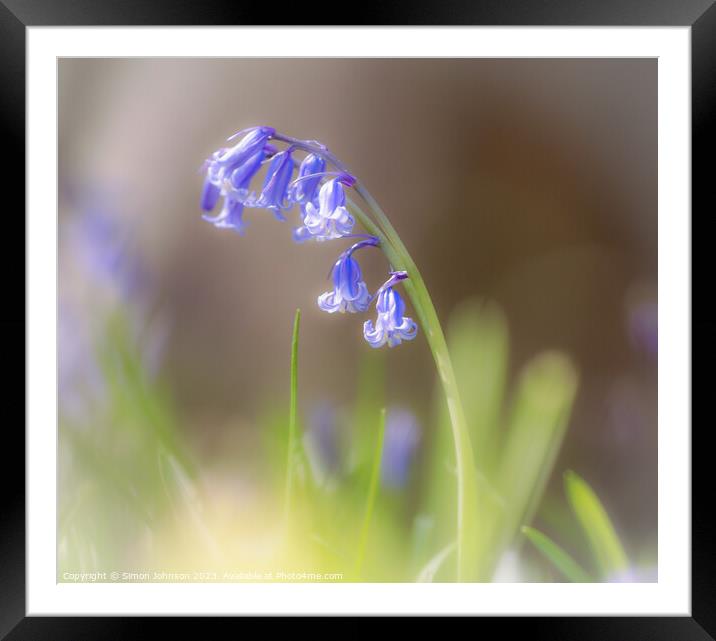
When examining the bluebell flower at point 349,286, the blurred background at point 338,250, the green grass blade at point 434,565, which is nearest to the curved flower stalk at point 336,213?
the bluebell flower at point 349,286

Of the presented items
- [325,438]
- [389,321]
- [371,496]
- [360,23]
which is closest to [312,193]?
[389,321]

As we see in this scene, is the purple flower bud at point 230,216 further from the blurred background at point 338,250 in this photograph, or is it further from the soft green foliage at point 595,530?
the soft green foliage at point 595,530

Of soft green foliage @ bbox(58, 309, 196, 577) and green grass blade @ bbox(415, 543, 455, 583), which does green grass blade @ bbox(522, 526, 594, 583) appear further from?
soft green foliage @ bbox(58, 309, 196, 577)

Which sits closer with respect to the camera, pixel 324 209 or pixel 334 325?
pixel 324 209

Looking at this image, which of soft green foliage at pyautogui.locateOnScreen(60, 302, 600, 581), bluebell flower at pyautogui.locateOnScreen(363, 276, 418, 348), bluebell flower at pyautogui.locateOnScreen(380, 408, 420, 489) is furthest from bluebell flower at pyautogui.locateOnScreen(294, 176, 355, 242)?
bluebell flower at pyautogui.locateOnScreen(380, 408, 420, 489)

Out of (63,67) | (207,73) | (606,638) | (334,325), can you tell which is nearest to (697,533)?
(606,638)

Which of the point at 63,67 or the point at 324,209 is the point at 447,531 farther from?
the point at 63,67
